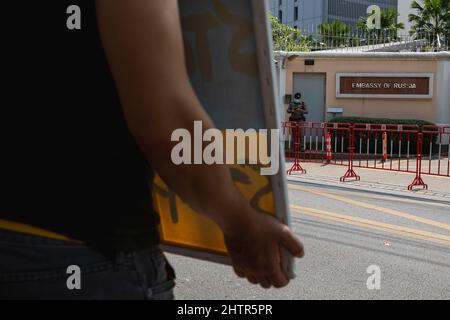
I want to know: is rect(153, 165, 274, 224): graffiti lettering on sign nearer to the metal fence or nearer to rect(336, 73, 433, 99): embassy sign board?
the metal fence

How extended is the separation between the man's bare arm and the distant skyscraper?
88.0 m

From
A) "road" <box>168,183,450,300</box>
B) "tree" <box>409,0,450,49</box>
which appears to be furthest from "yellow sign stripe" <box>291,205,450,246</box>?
"tree" <box>409,0,450,49</box>

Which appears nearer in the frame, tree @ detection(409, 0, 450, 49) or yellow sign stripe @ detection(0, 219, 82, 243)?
yellow sign stripe @ detection(0, 219, 82, 243)

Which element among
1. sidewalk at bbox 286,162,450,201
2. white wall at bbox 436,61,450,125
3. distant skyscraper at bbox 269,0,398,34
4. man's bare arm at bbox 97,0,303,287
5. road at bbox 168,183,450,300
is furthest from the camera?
distant skyscraper at bbox 269,0,398,34

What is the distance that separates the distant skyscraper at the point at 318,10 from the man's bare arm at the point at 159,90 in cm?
8796

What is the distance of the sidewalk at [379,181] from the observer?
34.8 feet

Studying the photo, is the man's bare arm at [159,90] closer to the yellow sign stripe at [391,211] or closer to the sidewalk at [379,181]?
the yellow sign stripe at [391,211]

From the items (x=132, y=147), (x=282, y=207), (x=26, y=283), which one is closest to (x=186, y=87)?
(x=132, y=147)

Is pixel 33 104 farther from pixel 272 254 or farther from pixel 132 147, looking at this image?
pixel 272 254

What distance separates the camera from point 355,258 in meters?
5.70

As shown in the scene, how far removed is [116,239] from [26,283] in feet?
0.69

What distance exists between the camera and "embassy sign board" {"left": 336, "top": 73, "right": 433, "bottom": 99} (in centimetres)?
1794

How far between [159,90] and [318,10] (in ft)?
297

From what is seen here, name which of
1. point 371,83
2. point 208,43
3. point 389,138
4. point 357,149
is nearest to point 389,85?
point 371,83
